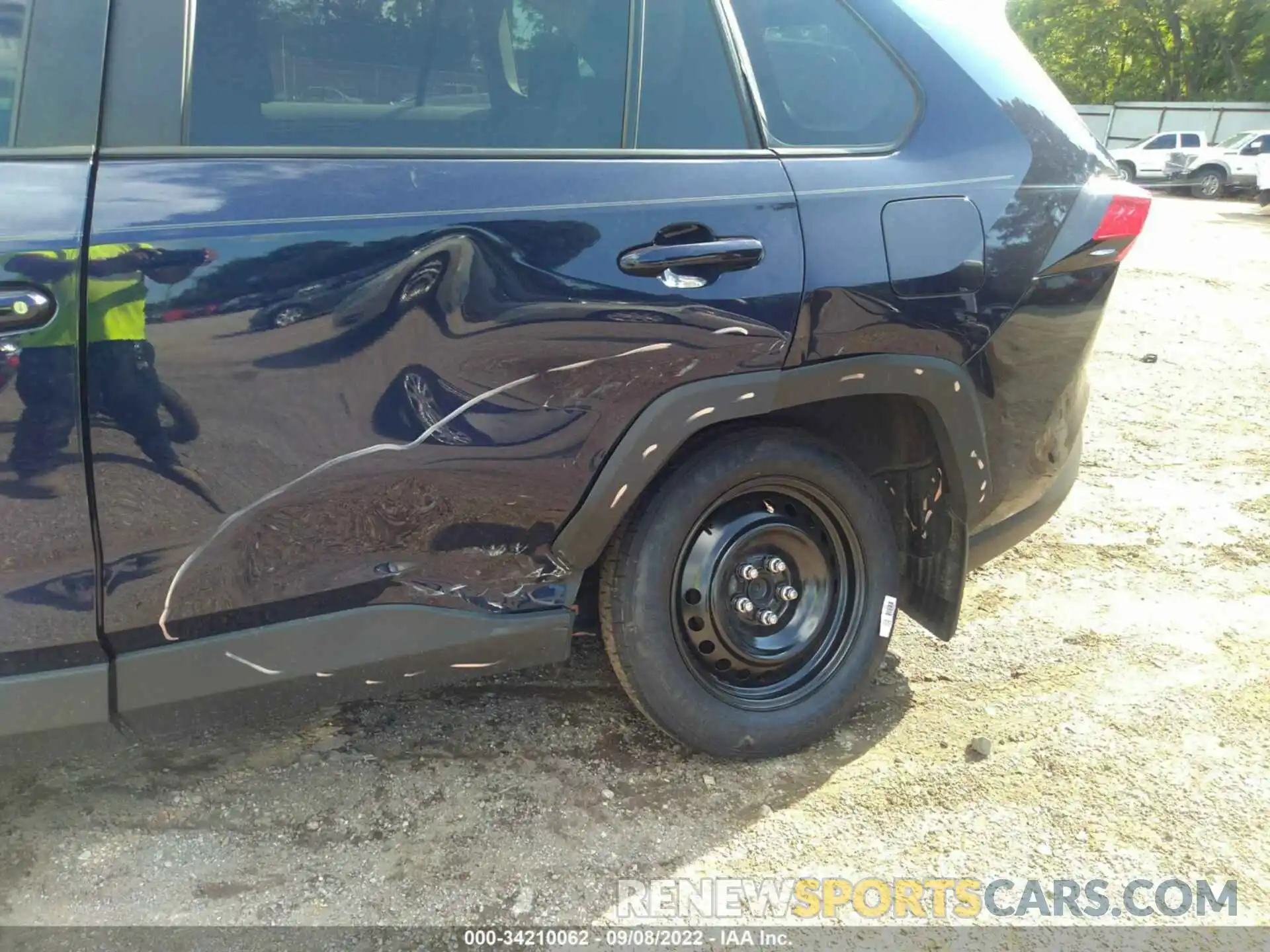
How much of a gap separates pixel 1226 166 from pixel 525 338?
27750mm

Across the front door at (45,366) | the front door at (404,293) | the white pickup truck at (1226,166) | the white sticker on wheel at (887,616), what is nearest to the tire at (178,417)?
the front door at (404,293)

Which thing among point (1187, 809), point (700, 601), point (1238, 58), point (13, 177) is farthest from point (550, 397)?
point (1238, 58)

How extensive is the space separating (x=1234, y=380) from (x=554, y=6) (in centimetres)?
542

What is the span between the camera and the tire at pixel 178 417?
169cm

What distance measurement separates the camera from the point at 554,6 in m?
2.10

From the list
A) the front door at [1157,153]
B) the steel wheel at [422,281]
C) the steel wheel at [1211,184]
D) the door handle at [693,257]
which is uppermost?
the front door at [1157,153]

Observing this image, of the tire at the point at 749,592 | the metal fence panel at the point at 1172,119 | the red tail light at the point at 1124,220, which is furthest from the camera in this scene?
the metal fence panel at the point at 1172,119

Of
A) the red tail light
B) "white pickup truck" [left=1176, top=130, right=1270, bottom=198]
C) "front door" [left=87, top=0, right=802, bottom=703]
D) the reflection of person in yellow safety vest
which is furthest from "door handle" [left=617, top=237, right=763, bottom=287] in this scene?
"white pickup truck" [left=1176, top=130, right=1270, bottom=198]

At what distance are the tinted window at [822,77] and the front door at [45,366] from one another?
1.35 metres

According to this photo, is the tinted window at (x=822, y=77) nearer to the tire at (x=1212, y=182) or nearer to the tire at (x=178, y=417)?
the tire at (x=178, y=417)

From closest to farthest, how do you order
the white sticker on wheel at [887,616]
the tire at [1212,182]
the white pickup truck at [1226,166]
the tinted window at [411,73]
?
1. the tinted window at [411,73]
2. the white sticker on wheel at [887,616]
3. the white pickup truck at [1226,166]
4. the tire at [1212,182]

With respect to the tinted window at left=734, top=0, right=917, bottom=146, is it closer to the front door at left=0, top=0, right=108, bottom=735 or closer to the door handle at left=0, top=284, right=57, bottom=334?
the front door at left=0, top=0, right=108, bottom=735

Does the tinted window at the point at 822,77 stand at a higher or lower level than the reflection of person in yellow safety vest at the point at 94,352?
higher

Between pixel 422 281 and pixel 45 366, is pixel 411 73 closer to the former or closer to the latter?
pixel 422 281
